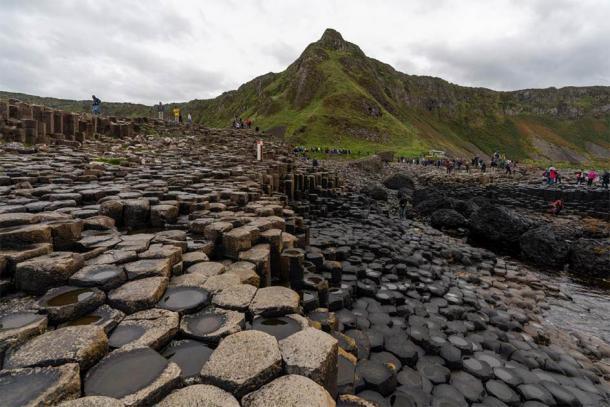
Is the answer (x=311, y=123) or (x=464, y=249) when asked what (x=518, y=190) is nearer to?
(x=464, y=249)

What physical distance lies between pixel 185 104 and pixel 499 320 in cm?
16953

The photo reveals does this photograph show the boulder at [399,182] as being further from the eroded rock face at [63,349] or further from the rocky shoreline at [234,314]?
the eroded rock face at [63,349]

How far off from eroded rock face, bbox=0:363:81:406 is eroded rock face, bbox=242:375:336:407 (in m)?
1.24

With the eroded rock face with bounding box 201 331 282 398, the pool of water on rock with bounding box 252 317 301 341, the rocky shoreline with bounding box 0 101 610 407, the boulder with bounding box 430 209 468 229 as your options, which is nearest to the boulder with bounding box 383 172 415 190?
the boulder with bounding box 430 209 468 229

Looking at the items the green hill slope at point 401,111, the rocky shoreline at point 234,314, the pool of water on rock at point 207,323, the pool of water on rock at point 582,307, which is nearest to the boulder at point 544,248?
the pool of water on rock at point 582,307

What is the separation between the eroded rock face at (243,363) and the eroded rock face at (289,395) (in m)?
0.08

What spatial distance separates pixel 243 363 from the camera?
252 cm

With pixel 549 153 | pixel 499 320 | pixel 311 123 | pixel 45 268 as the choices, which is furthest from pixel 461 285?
pixel 549 153

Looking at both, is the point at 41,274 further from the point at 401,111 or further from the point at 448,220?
the point at 401,111

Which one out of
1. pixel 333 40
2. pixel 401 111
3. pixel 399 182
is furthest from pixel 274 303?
pixel 333 40

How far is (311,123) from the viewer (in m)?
68.1

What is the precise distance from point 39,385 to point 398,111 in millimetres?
109940

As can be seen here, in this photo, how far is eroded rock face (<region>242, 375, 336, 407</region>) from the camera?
221 cm

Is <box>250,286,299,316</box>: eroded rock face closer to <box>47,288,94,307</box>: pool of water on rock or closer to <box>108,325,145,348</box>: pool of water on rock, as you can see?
<box>108,325,145,348</box>: pool of water on rock
